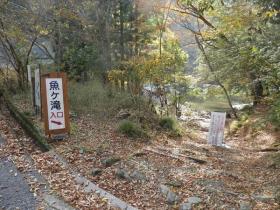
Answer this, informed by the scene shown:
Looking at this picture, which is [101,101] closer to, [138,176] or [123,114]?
[123,114]

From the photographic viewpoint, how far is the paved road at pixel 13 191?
4.62 metres

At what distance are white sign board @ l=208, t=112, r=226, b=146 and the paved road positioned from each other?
6800 millimetres

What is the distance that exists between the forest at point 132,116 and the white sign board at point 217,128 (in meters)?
0.03

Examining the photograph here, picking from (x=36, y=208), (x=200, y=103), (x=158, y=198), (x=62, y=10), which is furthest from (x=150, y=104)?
(x=200, y=103)

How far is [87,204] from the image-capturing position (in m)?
4.88

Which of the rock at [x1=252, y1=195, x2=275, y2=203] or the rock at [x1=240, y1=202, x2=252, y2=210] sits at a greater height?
the rock at [x1=240, y1=202, x2=252, y2=210]

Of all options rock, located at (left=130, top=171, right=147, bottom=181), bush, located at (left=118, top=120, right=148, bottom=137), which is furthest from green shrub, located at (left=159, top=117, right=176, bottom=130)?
rock, located at (left=130, top=171, right=147, bottom=181)

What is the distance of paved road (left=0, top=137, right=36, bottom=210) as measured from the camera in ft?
15.2

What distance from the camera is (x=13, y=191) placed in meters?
4.99

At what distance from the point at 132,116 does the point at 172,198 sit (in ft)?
17.4

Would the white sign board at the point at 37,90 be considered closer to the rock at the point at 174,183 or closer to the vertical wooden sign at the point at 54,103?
the vertical wooden sign at the point at 54,103

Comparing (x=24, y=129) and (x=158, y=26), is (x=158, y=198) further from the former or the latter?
(x=158, y=26)

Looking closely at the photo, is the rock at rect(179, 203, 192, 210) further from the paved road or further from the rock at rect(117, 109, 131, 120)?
the rock at rect(117, 109, 131, 120)

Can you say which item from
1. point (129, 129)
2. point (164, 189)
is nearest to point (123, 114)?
point (129, 129)
